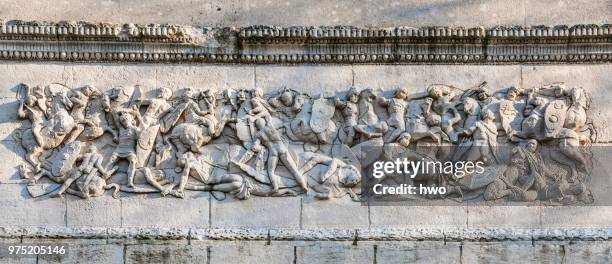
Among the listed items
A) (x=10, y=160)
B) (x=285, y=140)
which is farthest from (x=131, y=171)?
(x=285, y=140)

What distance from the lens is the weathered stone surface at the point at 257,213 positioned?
1198 cm

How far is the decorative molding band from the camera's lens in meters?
12.2

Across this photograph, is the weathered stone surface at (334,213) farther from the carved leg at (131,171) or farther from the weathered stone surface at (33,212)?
the weathered stone surface at (33,212)

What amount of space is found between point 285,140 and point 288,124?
135 millimetres

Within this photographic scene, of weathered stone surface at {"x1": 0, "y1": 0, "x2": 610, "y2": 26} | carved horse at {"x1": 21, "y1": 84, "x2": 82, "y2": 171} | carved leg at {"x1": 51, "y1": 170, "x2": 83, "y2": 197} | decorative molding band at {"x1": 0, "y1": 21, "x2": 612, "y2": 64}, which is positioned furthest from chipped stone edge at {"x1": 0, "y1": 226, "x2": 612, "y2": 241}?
weathered stone surface at {"x1": 0, "y1": 0, "x2": 610, "y2": 26}

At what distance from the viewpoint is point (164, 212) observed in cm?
1198

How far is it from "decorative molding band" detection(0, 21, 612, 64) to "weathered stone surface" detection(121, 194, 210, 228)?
3.89 feet

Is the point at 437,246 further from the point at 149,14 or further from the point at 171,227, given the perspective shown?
the point at 149,14

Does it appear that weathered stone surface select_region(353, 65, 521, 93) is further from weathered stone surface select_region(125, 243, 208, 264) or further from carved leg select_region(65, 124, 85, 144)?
carved leg select_region(65, 124, 85, 144)

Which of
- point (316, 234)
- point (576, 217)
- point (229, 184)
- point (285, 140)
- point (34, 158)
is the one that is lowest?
point (316, 234)

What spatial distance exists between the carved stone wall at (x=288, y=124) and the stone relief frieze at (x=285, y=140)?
0.05 feet

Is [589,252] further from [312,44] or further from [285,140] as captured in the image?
[312,44]

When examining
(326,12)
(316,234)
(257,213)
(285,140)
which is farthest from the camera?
(326,12)

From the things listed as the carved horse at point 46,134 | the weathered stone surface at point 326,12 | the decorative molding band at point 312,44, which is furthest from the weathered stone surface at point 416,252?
the carved horse at point 46,134
